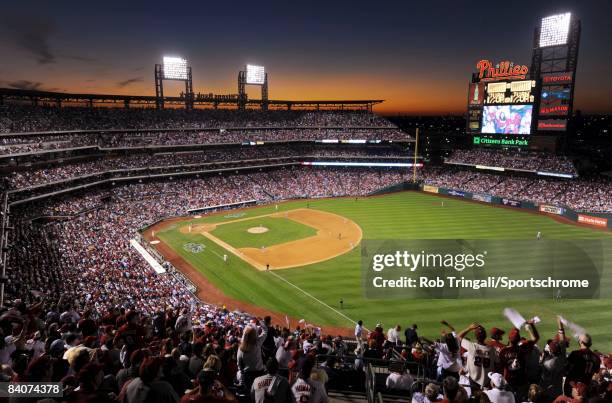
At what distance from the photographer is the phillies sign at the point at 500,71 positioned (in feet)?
179

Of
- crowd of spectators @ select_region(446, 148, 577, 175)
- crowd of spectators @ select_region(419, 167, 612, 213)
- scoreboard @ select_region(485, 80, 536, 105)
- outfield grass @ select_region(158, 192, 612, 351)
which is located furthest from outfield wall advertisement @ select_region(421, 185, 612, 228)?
scoreboard @ select_region(485, 80, 536, 105)

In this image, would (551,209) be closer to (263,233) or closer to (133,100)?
(263,233)

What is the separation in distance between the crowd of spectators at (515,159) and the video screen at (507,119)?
5884 millimetres

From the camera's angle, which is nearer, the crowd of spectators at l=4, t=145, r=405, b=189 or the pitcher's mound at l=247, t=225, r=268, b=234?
the crowd of spectators at l=4, t=145, r=405, b=189

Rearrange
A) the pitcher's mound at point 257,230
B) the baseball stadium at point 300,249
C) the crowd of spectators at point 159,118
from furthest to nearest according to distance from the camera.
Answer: the crowd of spectators at point 159,118
the pitcher's mound at point 257,230
the baseball stadium at point 300,249

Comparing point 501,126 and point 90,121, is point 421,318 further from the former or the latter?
point 90,121

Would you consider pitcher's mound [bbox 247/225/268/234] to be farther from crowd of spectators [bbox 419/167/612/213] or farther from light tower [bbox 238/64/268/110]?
light tower [bbox 238/64/268/110]

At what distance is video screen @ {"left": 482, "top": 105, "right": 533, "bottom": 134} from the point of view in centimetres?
5484

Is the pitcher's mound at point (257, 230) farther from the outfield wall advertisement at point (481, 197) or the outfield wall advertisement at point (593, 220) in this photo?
the outfield wall advertisement at point (593, 220)

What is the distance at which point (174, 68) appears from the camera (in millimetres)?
67312

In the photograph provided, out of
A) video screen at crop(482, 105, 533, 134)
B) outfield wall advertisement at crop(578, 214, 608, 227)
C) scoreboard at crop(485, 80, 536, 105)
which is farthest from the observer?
video screen at crop(482, 105, 533, 134)

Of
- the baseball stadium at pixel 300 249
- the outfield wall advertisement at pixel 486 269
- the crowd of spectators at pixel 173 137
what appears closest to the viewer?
the baseball stadium at pixel 300 249

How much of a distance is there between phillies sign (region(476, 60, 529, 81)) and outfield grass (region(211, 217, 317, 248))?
36.7 metres

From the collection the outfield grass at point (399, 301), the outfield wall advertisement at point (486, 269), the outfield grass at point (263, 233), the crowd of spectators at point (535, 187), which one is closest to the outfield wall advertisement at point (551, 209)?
the crowd of spectators at point (535, 187)
